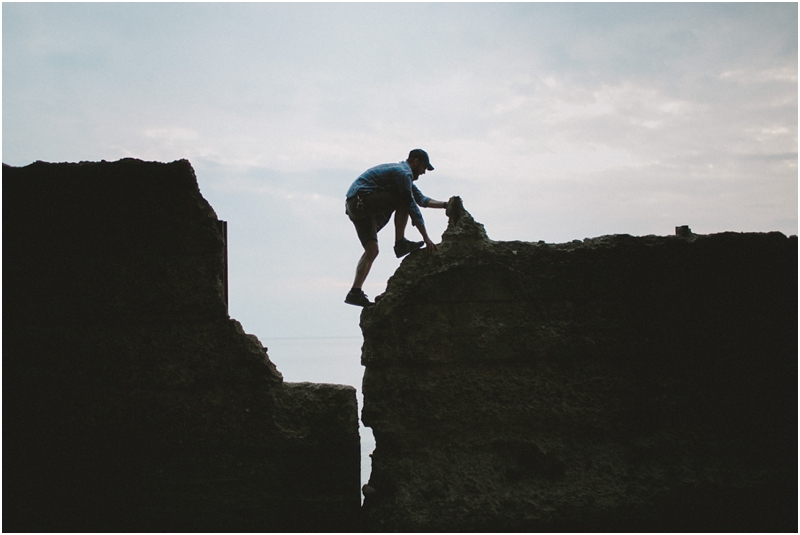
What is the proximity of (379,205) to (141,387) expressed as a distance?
1.67m

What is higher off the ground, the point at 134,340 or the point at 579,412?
the point at 134,340

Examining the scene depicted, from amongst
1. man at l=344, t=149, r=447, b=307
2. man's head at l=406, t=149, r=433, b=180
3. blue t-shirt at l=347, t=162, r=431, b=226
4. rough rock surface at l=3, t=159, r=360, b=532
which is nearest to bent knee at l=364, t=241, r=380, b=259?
man at l=344, t=149, r=447, b=307

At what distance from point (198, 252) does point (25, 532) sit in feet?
5.62

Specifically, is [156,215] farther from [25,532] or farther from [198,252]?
[25,532]

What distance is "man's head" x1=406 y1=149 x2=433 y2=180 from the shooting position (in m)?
4.07

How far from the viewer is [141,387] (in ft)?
11.2

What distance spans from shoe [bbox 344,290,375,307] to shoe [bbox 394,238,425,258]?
0.31 metres

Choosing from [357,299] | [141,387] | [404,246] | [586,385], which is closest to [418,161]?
[404,246]

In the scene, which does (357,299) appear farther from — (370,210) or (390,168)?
(390,168)

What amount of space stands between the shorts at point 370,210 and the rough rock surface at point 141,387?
818 mm

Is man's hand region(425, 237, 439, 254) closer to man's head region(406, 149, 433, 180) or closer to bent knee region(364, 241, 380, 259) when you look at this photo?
bent knee region(364, 241, 380, 259)

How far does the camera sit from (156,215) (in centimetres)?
350

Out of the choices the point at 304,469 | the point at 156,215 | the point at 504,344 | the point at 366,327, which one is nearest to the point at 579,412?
the point at 504,344

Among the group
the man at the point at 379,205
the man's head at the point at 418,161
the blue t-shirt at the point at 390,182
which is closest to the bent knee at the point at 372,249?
the man at the point at 379,205
